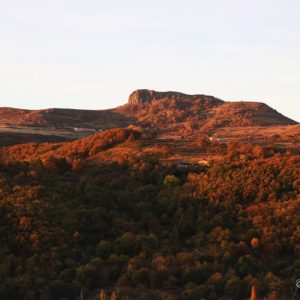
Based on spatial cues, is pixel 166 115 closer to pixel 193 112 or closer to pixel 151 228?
pixel 193 112

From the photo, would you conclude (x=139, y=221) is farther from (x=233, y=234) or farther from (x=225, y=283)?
(x=225, y=283)

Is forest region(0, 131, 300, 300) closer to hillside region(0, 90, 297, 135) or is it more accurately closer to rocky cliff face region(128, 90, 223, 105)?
hillside region(0, 90, 297, 135)

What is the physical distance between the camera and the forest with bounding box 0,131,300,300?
835 inches

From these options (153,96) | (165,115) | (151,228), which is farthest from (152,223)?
(153,96)

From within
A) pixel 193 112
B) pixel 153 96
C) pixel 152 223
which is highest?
pixel 153 96

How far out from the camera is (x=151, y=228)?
26.7 metres

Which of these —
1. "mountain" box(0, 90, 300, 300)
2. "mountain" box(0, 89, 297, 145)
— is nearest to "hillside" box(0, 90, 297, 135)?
"mountain" box(0, 89, 297, 145)

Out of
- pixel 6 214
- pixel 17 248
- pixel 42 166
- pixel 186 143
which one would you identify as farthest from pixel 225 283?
pixel 186 143

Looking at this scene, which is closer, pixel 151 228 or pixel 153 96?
pixel 151 228

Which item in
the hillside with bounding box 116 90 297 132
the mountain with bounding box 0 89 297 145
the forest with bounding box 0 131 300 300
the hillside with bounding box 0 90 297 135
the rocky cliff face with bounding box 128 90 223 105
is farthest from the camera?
the rocky cliff face with bounding box 128 90 223 105

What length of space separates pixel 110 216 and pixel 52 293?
712 cm

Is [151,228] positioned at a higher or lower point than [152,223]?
lower

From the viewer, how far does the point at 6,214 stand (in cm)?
2597

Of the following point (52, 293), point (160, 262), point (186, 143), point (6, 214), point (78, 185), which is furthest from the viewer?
point (186, 143)
